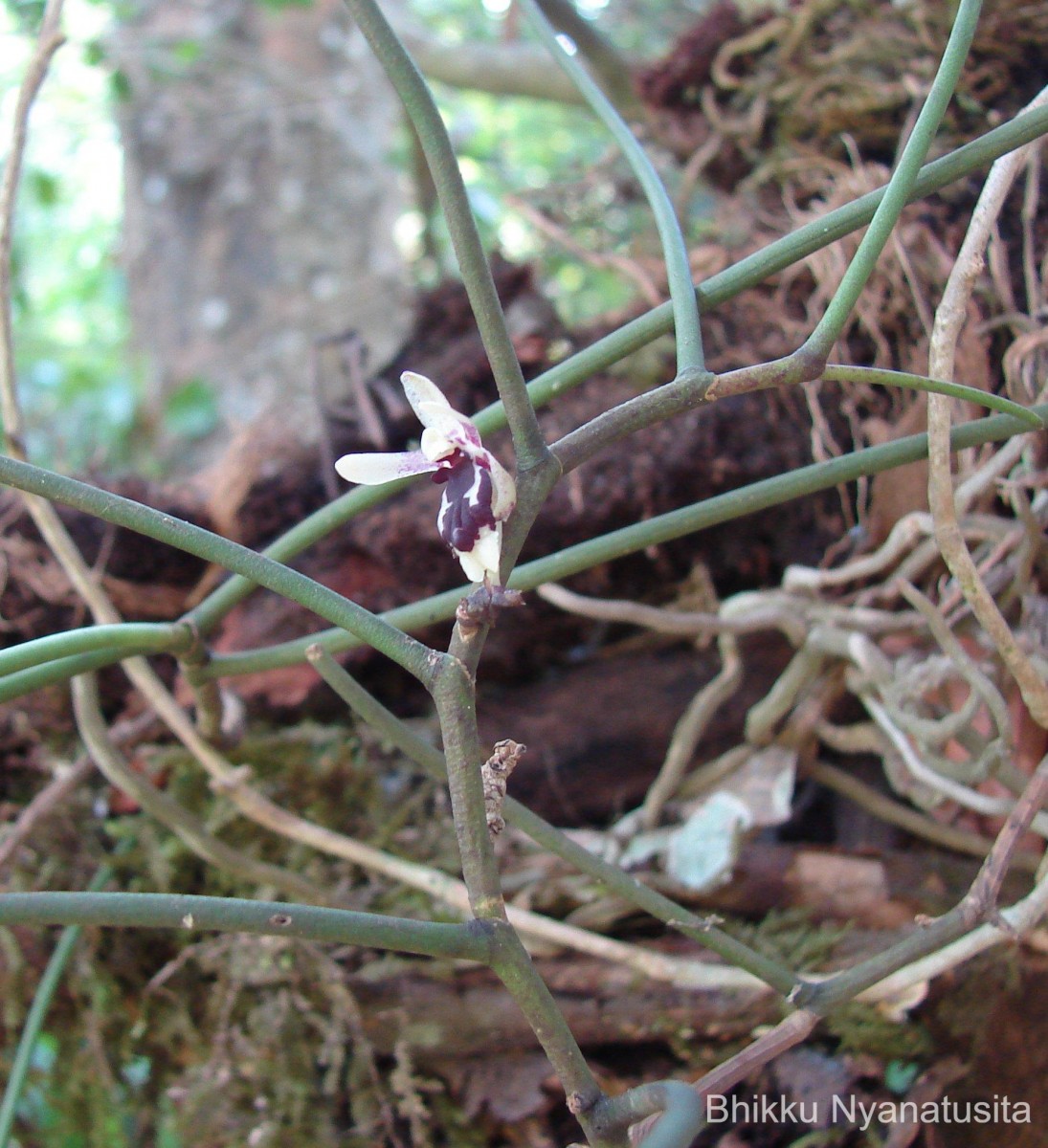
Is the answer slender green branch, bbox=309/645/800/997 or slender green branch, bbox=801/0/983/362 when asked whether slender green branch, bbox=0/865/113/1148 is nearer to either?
slender green branch, bbox=309/645/800/997

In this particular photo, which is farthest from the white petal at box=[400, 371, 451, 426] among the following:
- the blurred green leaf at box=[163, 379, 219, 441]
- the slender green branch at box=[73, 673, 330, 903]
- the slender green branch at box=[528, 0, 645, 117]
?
the blurred green leaf at box=[163, 379, 219, 441]

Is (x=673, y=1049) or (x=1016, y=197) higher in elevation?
(x=1016, y=197)

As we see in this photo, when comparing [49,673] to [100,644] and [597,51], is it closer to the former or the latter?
[100,644]

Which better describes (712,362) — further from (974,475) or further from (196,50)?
(196,50)

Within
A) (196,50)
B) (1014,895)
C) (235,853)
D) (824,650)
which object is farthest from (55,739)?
(196,50)

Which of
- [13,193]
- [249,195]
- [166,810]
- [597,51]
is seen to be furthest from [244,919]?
[249,195]
